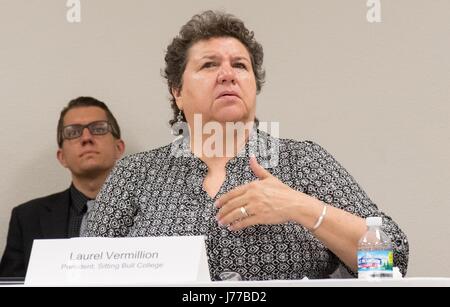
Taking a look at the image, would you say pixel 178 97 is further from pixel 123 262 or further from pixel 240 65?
pixel 123 262

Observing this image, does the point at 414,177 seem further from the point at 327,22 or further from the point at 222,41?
the point at 222,41

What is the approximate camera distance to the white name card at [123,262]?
1.59 meters

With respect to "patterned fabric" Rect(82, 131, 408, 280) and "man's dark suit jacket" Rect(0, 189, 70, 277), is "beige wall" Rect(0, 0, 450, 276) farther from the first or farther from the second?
"patterned fabric" Rect(82, 131, 408, 280)

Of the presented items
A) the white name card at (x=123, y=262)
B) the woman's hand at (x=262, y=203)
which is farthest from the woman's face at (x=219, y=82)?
the white name card at (x=123, y=262)

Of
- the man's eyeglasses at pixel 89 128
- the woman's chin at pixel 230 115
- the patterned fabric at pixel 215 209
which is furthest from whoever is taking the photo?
the man's eyeglasses at pixel 89 128

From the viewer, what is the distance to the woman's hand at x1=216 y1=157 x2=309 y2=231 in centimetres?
204

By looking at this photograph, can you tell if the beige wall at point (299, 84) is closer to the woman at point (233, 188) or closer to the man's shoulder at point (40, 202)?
the man's shoulder at point (40, 202)

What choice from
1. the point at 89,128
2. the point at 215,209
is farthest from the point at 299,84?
the point at 215,209

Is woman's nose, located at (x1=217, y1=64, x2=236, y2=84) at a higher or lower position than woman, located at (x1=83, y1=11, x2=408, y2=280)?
higher

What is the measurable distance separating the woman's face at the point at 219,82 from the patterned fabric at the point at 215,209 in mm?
130

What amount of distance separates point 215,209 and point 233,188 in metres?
0.11

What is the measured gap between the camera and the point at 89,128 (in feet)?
11.4

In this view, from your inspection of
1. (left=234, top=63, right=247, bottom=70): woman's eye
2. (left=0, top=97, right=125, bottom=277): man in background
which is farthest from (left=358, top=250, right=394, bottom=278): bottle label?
(left=0, top=97, right=125, bottom=277): man in background

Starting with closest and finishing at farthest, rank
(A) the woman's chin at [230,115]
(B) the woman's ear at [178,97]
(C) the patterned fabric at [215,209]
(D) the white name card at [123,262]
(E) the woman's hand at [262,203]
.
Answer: (D) the white name card at [123,262], (E) the woman's hand at [262,203], (C) the patterned fabric at [215,209], (A) the woman's chin at [230,115], (B) the woman's ear at [178,97]
